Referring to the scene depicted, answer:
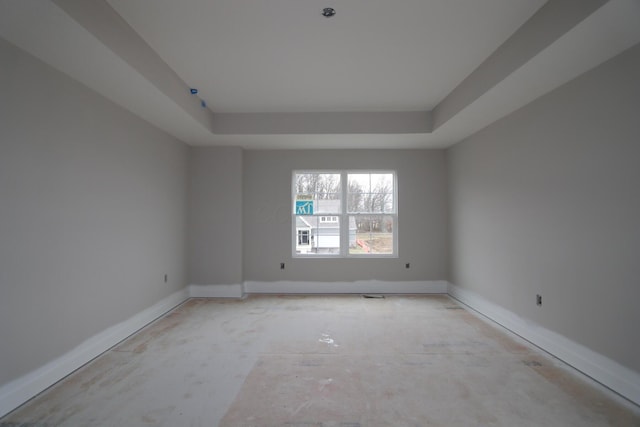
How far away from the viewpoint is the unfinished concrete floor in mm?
2035

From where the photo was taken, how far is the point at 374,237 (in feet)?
17.4

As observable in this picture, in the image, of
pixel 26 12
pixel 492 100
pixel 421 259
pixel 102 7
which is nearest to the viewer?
pixel 26 12

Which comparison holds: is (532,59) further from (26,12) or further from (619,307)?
(26,12)

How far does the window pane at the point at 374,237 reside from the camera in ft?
17.4

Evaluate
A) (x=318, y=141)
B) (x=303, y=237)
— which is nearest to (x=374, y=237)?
(x=303, y=237)

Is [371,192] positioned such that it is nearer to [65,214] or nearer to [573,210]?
[573,210]

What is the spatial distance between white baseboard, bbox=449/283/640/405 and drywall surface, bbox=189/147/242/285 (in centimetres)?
363

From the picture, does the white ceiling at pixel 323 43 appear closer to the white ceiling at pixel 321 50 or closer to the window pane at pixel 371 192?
the white ceiling at pixel 321 50

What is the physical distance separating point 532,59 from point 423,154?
9.77ft

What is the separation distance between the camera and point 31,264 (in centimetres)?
222

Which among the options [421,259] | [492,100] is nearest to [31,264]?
[492,100]

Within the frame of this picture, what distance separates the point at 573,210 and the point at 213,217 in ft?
14.5

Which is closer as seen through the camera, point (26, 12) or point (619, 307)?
point (26, 12)

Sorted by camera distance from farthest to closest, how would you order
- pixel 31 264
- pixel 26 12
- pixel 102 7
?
pixel 31 264 < pixel 102 7 < pixel 26 12
